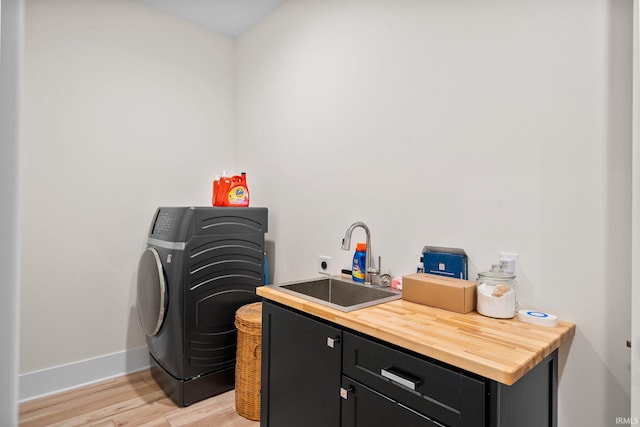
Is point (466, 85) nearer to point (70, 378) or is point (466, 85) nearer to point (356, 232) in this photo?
point (356, 232)

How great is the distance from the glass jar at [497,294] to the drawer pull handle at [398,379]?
459 millimetres

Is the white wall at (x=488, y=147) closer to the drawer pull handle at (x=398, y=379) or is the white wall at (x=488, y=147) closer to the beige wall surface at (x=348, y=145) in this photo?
the beige wall surface at (x=348, y=145)

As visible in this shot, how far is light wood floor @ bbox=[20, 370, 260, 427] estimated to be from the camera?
1972 mm

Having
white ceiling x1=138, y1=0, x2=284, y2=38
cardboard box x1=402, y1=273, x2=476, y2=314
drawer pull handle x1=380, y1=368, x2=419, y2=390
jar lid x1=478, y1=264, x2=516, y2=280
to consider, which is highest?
white ceiling x1=138, y1=0, x2=284, y2=38

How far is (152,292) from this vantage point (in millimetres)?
2197

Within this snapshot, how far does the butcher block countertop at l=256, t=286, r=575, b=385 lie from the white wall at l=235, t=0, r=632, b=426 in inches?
8.4

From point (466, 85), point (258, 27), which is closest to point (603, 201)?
point (466, 85)

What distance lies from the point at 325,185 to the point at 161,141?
145 cm

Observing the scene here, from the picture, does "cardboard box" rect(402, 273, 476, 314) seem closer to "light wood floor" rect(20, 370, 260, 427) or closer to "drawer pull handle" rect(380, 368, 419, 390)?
"drawer pull handle" rect(380, 368, 419, 390)

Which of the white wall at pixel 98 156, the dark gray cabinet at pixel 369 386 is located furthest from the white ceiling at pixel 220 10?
the dark gray cabinet at pixel 369 386

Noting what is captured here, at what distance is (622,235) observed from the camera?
45.2 inches

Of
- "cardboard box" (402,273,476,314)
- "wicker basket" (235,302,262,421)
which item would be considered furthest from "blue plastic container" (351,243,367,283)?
"wicker basket" (235,302,262,421)

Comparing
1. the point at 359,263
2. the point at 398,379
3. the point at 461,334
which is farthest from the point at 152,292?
the point at 461,334

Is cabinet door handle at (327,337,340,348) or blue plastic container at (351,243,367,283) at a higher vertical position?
blue plastic container at (351,243,367,283)
